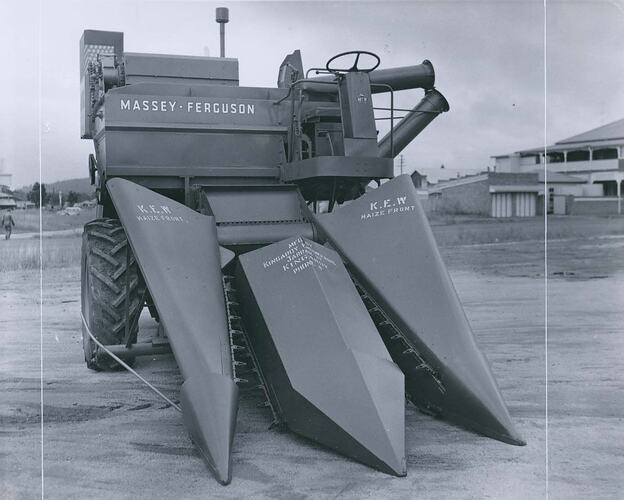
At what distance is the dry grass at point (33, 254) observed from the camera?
49.6 feet

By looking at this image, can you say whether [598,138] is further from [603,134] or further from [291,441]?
[291,441]

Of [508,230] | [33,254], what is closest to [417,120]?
[33,254]

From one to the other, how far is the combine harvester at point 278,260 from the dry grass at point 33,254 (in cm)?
897

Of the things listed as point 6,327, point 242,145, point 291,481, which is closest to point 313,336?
point 291,481

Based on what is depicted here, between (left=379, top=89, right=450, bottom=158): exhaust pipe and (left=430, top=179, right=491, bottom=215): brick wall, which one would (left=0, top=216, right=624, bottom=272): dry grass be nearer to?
(left=430, top=179, right=491, bottom=215): brick wall

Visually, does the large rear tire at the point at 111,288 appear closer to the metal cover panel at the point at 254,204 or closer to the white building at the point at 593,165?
the metal cover panel at the point at 254,204

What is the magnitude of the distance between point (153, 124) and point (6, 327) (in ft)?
13.4

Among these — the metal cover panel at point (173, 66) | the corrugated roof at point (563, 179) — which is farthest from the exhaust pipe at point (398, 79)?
the corrugated roof at point (563, 179)

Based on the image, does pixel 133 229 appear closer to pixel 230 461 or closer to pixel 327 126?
pixel 230 461

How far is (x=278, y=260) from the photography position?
472 cm

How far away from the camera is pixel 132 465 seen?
12.8 ft

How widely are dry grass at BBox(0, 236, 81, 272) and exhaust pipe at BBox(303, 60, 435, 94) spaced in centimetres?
997

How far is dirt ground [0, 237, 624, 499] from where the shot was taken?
11.7 ft

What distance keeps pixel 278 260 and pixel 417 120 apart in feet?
9.08
